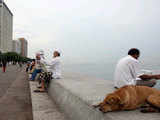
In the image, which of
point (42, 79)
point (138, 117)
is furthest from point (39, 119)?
point (42, 79)

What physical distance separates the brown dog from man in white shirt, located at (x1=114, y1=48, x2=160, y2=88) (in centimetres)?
117

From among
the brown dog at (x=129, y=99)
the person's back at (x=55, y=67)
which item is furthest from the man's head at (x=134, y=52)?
the person's back at (x=55, y=67)

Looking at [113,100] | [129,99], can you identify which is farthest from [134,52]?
[113,100]

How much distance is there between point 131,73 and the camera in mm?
4227

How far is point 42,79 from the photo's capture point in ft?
22.2

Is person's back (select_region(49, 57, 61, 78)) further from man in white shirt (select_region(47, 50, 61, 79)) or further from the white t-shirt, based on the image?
the white t-shirt

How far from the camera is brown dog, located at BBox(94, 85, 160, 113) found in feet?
8.30

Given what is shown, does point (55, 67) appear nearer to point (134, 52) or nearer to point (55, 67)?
point (55, 67)

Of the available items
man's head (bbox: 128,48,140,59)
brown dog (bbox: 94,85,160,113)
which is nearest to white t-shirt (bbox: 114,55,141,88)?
man's head (bbox: 128,48,140,59)

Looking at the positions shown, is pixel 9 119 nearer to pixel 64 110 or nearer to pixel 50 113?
pixel 50 113

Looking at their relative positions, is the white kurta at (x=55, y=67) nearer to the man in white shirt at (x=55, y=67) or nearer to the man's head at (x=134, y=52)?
the man in white shirt at (x=55, y=67)

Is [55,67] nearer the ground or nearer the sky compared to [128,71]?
nearer the ground

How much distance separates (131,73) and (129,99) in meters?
1.66

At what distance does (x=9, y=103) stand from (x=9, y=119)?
1.59m
